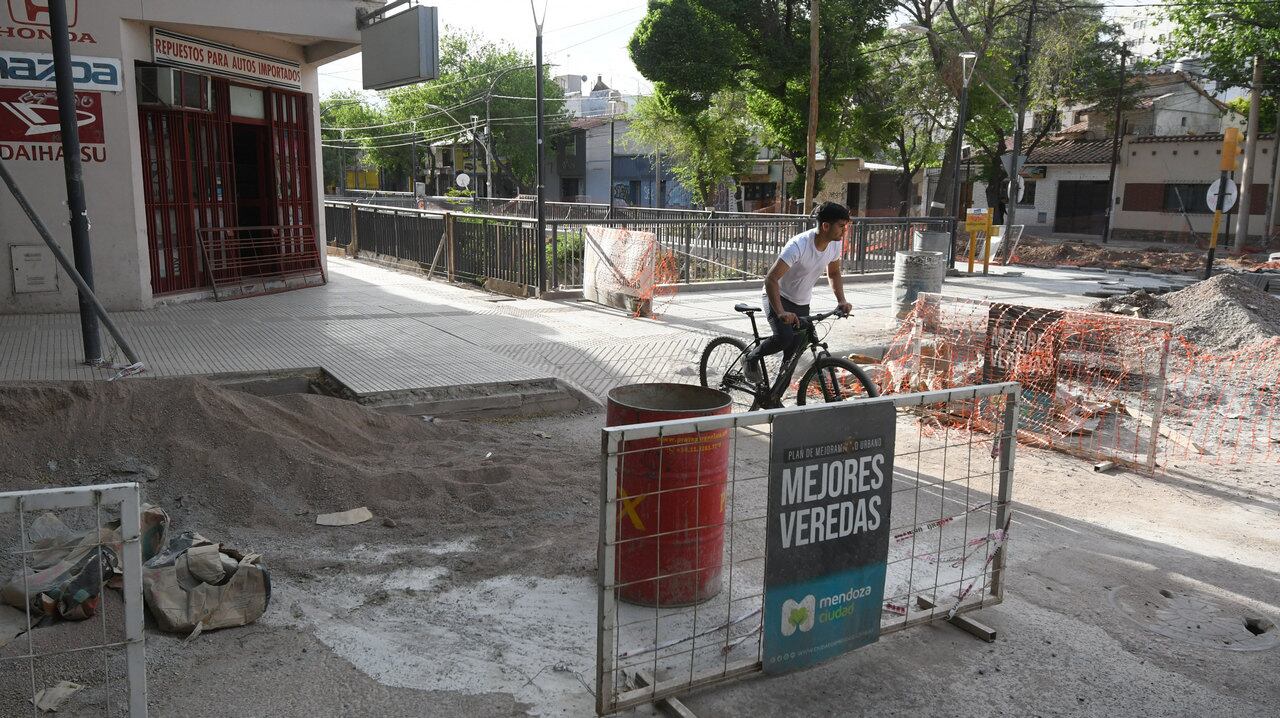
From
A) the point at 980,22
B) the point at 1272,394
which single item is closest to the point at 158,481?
the point at 1272,394

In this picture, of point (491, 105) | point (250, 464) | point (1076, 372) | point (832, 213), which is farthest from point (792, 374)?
point (491, 105)

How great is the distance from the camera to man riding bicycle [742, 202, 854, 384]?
23.6 feet

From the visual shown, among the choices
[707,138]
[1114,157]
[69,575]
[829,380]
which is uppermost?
[707,138]

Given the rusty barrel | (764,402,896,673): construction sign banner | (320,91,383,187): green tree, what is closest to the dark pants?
the rusty barrel

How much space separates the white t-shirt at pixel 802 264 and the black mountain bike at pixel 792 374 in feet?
0.79

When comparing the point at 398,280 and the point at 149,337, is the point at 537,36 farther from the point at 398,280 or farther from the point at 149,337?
the point at 149,337

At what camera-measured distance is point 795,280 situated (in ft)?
24.6

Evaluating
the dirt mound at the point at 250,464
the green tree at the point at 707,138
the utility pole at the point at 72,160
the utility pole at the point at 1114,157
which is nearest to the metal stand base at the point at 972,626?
the dirt mound at the point at 250,464

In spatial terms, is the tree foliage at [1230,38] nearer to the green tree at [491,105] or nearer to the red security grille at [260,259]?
the red security grille at [260,259]

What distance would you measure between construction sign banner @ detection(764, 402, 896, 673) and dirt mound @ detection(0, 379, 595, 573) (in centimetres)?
212

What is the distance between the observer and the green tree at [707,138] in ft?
136

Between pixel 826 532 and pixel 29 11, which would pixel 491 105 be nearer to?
pixel 29 11

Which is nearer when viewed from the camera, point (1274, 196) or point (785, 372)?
point (785, 372)

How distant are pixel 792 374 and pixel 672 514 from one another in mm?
3741
